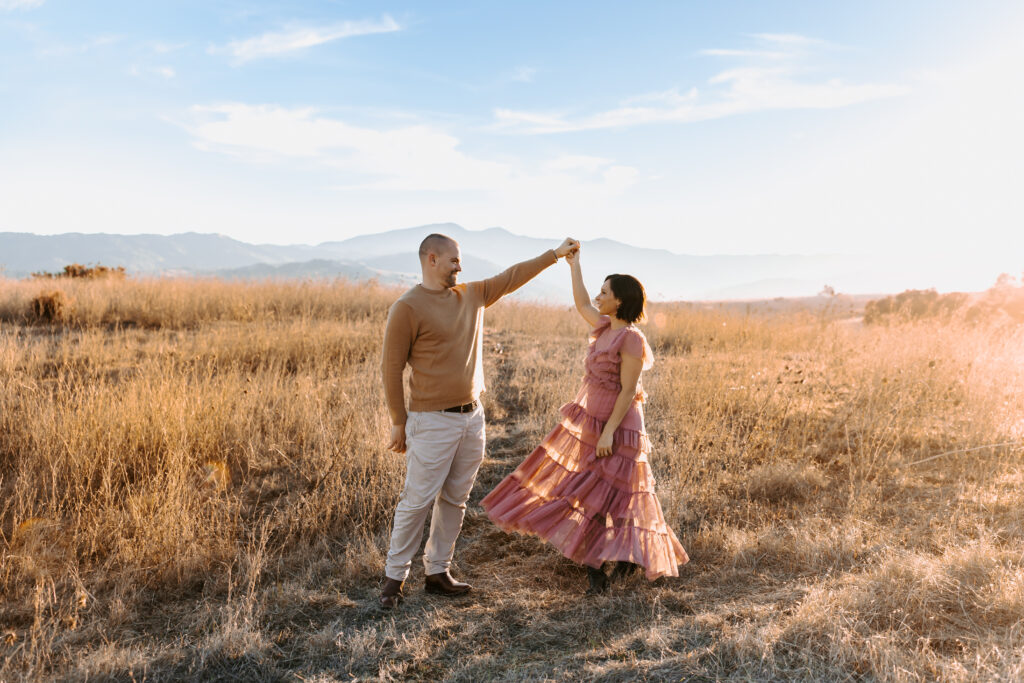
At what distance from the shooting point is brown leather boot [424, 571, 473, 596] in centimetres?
364

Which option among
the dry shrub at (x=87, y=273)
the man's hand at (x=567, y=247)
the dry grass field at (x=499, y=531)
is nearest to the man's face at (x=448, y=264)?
the man's hand at (x=567, y=247)

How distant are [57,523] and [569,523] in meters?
3.66

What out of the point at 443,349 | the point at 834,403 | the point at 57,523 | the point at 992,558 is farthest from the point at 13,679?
the point at 834,403

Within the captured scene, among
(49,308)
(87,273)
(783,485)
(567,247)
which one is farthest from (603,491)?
(87,273)

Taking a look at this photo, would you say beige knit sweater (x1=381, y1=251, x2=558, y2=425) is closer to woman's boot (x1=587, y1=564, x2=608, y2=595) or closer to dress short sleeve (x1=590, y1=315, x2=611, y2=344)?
dress short sleeve (x1=590, y1=315, x2=611, y2=344)

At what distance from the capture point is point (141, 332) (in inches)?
383

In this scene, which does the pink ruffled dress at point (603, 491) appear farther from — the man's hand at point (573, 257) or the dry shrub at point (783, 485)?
the dry shrub at point (783, 485)

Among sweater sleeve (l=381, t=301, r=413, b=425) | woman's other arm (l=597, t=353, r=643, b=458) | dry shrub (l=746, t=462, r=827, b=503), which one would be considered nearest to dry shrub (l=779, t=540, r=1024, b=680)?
woman's other arm (l=597, t=353, r=643, b=458)

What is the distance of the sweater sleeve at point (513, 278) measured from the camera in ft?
11.6

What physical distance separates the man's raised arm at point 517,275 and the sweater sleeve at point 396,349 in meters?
0.58

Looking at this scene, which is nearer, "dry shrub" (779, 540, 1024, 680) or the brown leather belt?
"dry shrub" (779, 540, 1024, 680)

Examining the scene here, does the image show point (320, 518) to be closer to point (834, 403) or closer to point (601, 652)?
point (601, 652)

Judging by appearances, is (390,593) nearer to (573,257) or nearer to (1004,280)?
(573,257)

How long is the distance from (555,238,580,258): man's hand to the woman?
5 centimetres
